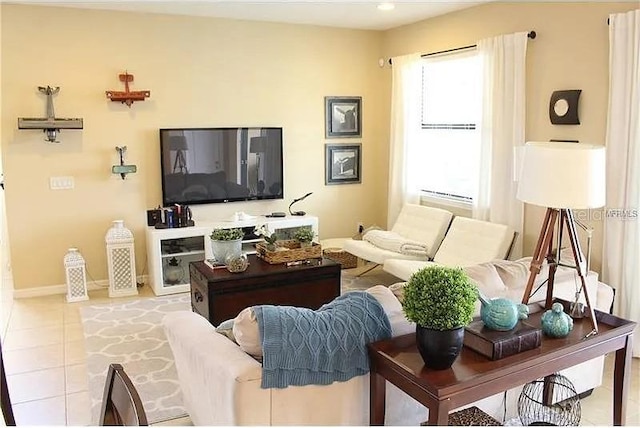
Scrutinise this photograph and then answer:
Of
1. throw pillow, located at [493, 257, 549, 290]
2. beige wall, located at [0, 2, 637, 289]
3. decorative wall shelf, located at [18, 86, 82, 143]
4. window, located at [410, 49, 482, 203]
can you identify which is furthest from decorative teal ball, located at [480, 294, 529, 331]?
decorative wall shelf, located at [18, 86, 82, 143]

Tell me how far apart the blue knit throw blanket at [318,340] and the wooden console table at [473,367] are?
0.25 feet

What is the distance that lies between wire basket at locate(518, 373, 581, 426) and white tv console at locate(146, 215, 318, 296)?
3169mm

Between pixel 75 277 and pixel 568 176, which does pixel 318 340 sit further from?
pixel 75 277

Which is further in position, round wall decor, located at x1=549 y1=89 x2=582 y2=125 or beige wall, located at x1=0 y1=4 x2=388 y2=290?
beige wall, located at x1=0 y1=4 x2=388 y2=290

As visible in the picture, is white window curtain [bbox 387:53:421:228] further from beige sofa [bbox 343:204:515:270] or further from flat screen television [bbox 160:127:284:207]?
flat screen television [bbox 160:127:284:207]

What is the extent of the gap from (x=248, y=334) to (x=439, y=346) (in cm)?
72


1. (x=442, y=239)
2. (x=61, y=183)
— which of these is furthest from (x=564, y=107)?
(x=61, y=183)

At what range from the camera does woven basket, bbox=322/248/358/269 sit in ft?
19.2

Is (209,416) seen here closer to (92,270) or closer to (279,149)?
(92,270)

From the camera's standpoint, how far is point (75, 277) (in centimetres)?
503

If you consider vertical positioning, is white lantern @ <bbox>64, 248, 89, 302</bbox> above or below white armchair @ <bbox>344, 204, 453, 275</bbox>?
below

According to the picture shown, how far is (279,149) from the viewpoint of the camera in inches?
237

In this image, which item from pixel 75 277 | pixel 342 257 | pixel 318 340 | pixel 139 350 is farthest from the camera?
pixel 342 257

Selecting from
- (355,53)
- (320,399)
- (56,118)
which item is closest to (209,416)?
(320,399)
